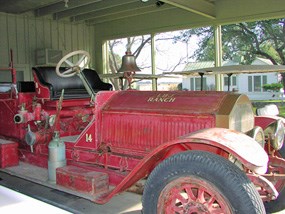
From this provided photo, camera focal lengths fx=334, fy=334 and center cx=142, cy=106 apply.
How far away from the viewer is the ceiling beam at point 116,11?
30.5 ft

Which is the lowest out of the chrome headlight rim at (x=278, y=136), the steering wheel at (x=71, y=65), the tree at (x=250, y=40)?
the chrome headlight rim at (x=278, y=136)

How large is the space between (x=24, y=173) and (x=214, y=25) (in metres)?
6.57

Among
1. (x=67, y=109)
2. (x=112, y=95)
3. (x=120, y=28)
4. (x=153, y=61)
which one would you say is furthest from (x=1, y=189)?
(x=120, y=28)

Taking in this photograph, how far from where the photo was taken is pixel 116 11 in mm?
9758

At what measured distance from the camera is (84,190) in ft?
10.1

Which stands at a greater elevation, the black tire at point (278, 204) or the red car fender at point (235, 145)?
the red car fender at point (235, 145)

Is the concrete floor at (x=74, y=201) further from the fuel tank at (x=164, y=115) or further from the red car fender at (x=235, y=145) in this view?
the red car fender at (x=235, y=145)

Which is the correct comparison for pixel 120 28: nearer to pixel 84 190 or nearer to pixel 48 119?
pixel 48 119

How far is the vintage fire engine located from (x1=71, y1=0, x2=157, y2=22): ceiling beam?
532 centimetres

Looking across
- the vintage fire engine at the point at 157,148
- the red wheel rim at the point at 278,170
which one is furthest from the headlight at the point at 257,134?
the red wheel rim at the point at 278,170

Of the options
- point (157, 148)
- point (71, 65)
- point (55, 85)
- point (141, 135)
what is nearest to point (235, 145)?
point (157, 148)

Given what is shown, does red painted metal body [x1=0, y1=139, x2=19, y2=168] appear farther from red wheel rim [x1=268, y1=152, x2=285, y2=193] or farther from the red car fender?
red wheel rim [x1=268, y1=152, x2=285, y2=193]

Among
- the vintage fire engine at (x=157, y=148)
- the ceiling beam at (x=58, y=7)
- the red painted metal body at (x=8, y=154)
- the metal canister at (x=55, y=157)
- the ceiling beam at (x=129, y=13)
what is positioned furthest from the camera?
the ceiling beam at (x=129, y=13)

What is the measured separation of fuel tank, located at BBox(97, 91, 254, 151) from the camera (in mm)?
2734
